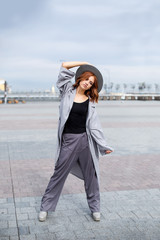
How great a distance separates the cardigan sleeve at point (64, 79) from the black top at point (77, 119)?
0.23 m

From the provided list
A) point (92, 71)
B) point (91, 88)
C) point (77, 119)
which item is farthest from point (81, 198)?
point (92, 71)

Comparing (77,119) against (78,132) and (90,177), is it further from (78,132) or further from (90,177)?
(90,177)

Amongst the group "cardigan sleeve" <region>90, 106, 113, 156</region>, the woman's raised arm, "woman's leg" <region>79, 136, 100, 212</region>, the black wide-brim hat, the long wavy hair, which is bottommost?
"woman's leg" <region>79, 136, 100, 212</region>

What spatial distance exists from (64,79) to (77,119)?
46 cm

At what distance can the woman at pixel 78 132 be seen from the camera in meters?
3.71

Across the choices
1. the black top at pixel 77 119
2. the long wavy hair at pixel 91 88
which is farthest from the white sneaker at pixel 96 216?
the long wavy hair at pixel 91 88

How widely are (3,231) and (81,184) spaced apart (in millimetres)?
1919

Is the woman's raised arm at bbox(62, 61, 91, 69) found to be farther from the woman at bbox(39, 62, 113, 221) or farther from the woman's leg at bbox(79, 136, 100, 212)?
the woman's leg at bbox(79, 136, 100, 212)

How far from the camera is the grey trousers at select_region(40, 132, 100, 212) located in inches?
147

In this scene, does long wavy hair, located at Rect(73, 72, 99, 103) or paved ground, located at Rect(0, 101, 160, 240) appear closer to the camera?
paved ground, located at Rect(0, 101, 160, 240)

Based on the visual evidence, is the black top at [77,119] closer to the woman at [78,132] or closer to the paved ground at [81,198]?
the woman at [78,132]

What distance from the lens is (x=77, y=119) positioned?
12.2 feet

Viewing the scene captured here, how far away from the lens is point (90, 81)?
373 centimetres

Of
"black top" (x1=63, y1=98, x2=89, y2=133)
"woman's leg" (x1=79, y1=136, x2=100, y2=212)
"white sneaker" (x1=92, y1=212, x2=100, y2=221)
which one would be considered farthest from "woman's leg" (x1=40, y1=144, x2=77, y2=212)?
"white sneaker" (x1=92, y1=212, x2=100, y2=221)
